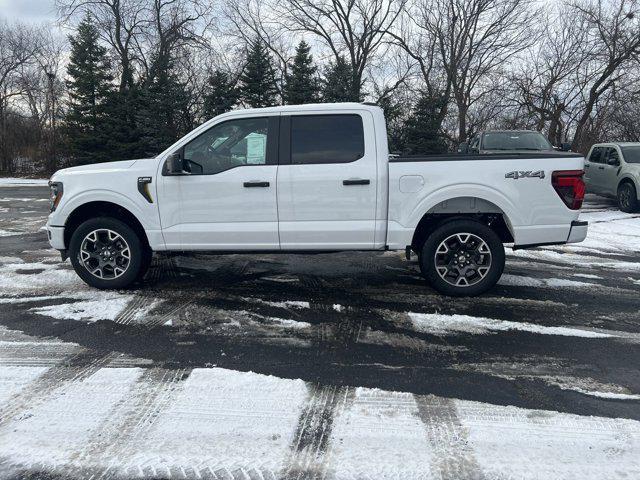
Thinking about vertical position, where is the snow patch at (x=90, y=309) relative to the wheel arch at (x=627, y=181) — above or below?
below

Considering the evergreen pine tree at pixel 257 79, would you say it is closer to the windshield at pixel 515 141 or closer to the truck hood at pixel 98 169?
the windshield at pixel 515 141

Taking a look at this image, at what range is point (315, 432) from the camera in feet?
9.29

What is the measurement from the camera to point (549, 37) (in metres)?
26.5

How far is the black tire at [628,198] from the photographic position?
11953mm

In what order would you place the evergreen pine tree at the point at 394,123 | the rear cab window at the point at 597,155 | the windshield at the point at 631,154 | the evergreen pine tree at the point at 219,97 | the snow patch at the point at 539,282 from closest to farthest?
the snow patch at the point at 539,282 < the windshield at the point at 631,154 < the rear cab window at the point at 597,155 < the evergreen pine tree at the point at 394,123 < the evergreen pine tree at the point at 219,97

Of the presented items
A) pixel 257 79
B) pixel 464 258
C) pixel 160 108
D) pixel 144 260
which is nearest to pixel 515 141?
pixel 464 258

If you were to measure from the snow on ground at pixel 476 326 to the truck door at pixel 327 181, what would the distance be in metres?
1.08

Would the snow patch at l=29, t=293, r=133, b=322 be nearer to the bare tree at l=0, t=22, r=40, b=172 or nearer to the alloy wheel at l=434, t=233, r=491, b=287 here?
the alloy wheel at l=434, t=233, r=491, b=287

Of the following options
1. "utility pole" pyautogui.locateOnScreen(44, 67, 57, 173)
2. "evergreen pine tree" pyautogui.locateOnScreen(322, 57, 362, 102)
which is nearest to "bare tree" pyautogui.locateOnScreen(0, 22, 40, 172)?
"utility pole" pyautogui.locateOnScreen(44, 67, 57, 173)

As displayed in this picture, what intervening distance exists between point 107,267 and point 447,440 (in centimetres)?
433

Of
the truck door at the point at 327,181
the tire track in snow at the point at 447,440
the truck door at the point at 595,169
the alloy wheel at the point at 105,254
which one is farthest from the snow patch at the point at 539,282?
the truck door at the point at 595,169

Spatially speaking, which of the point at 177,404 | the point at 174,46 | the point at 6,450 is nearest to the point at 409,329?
the point at 177,404

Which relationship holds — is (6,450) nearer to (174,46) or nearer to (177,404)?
(177,404)

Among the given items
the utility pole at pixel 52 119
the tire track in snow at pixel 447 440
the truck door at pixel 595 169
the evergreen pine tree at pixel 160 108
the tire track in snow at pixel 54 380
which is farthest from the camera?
the utility pole at pixel 52 119
